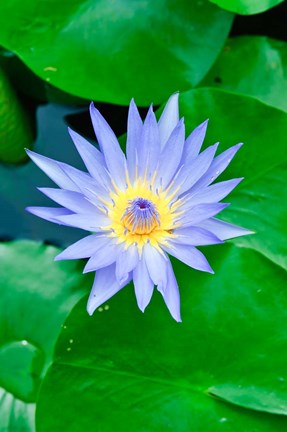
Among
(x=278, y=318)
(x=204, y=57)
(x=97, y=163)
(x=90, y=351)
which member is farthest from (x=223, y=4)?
(x=90, y=351)

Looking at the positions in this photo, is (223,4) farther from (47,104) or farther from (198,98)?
(47,104)

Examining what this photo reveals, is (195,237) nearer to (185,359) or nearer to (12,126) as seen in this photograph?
(185,359)

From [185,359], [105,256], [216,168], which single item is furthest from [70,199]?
[185,359]

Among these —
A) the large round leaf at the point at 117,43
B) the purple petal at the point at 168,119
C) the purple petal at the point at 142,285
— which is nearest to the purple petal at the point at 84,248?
the purple petal at the point at 142,285

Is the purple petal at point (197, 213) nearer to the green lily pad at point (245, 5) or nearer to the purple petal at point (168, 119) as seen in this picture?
the purple petal at point (168, 119)

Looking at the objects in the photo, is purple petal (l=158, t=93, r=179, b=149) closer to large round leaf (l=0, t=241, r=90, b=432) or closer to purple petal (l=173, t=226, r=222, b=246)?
purple petal (l=173, t=226, r=222, b=246)

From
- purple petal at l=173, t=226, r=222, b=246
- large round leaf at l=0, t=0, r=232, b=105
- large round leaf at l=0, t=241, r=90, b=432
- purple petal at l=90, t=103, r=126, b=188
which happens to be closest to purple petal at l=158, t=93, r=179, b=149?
purple petal at l=90, t=103, r=126, b=188
